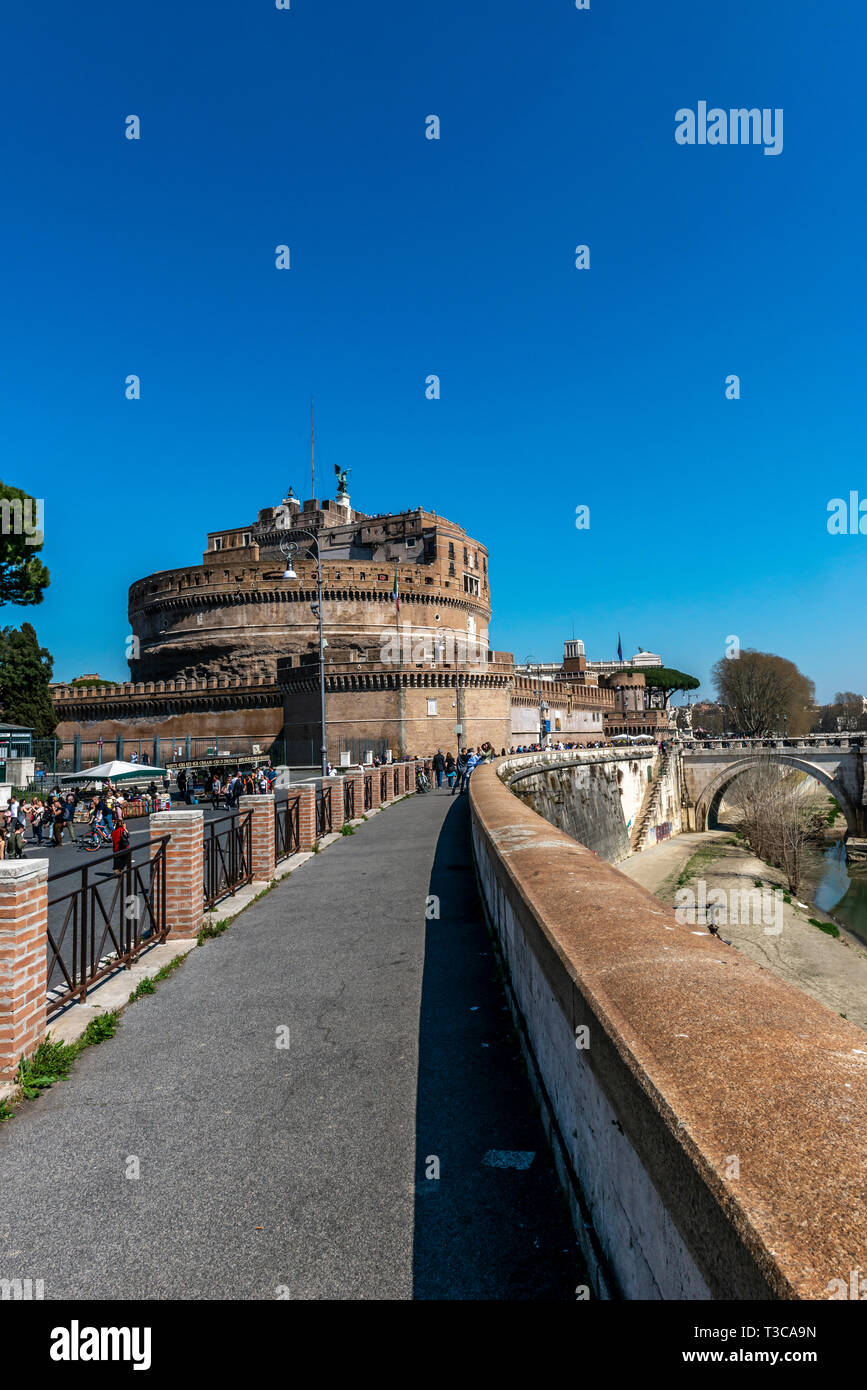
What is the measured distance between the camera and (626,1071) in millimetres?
2320

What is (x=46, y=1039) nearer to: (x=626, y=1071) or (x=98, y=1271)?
(x=98, y=1271)

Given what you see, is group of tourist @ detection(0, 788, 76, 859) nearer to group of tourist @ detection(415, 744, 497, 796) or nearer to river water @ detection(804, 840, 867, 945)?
group of tourist @ detection(415, 744, 497, 796)

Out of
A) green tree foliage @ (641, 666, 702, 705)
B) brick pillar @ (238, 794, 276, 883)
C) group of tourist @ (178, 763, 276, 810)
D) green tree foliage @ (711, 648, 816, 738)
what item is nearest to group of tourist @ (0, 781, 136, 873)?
group of tourist @ (178, 763, 276, 810)

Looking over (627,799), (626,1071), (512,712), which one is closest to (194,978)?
(626,1071)

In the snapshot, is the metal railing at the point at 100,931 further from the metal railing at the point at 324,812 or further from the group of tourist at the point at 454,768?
the group of tourist at the point at 454,768

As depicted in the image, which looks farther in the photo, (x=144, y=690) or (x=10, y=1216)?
(x=144, y=690)

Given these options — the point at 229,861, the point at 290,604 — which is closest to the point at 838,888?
the point at 229,861

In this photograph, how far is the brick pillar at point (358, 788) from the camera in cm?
2091

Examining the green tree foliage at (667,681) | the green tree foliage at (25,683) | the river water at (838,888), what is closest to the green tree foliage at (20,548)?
the green tree foliage at (25,683)

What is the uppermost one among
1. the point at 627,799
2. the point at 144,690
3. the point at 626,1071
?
the point at 144,690

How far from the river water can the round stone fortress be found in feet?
103
